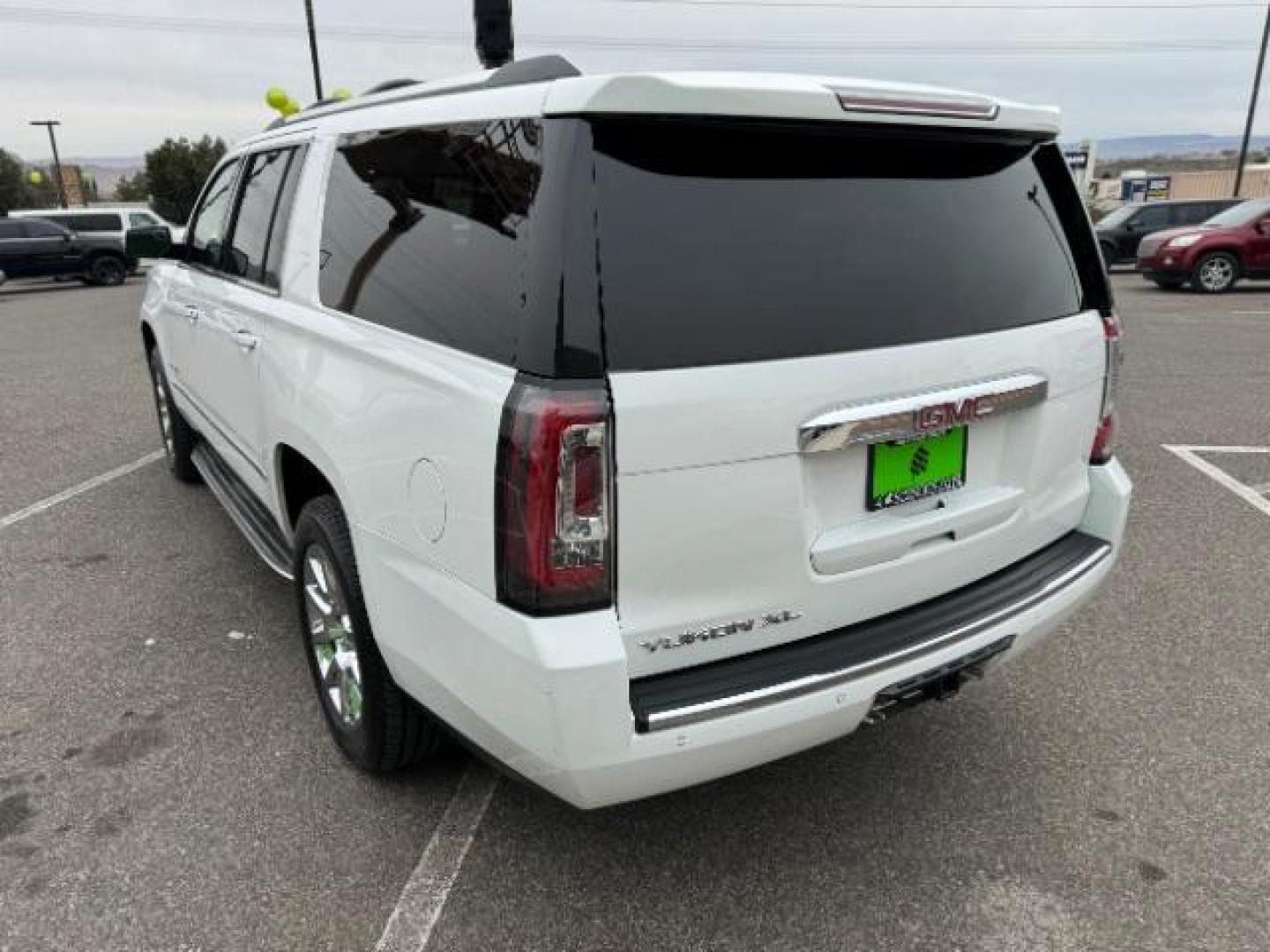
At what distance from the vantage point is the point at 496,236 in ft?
6.53

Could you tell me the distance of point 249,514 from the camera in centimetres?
384

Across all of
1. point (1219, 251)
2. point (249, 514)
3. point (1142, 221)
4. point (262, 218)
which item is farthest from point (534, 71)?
point (1142, 221)

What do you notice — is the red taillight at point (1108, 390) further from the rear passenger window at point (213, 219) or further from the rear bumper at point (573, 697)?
the rear passenger window at point (213, 219)

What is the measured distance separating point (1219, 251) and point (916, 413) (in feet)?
56.1

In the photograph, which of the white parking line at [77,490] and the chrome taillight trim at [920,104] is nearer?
the chrome taillight trim at [920,104]

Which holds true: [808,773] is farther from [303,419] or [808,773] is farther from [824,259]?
[303,419]

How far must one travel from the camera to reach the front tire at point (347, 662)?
2.56m

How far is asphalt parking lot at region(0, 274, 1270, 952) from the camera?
2.29m

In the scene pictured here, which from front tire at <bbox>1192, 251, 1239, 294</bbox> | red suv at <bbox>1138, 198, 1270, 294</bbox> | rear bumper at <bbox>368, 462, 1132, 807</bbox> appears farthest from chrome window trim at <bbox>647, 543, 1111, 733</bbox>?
front tire at <bbox>1192, 251, 1239, 294</bbox>

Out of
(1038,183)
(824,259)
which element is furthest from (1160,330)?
(824,259)

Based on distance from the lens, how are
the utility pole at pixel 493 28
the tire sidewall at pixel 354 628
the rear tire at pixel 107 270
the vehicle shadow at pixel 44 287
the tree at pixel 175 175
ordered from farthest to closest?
the tree at pixel 175 175 → the rear tire at pixel 107 270 → the vehicle shadow at pixel 44 287 → the utility pole at pixel 493 28 → the tire sidewall at pixel 354 628

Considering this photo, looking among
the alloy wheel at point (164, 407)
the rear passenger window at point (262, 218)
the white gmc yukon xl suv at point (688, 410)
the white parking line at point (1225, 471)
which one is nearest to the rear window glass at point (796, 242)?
the white gmc yukon xl suv at point (688, 410)

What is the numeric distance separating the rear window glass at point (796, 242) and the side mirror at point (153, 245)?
3.89 m

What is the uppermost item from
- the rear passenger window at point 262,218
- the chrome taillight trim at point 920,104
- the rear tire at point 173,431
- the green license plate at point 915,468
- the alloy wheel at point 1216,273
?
the chrome taillight trim at point 920,104
